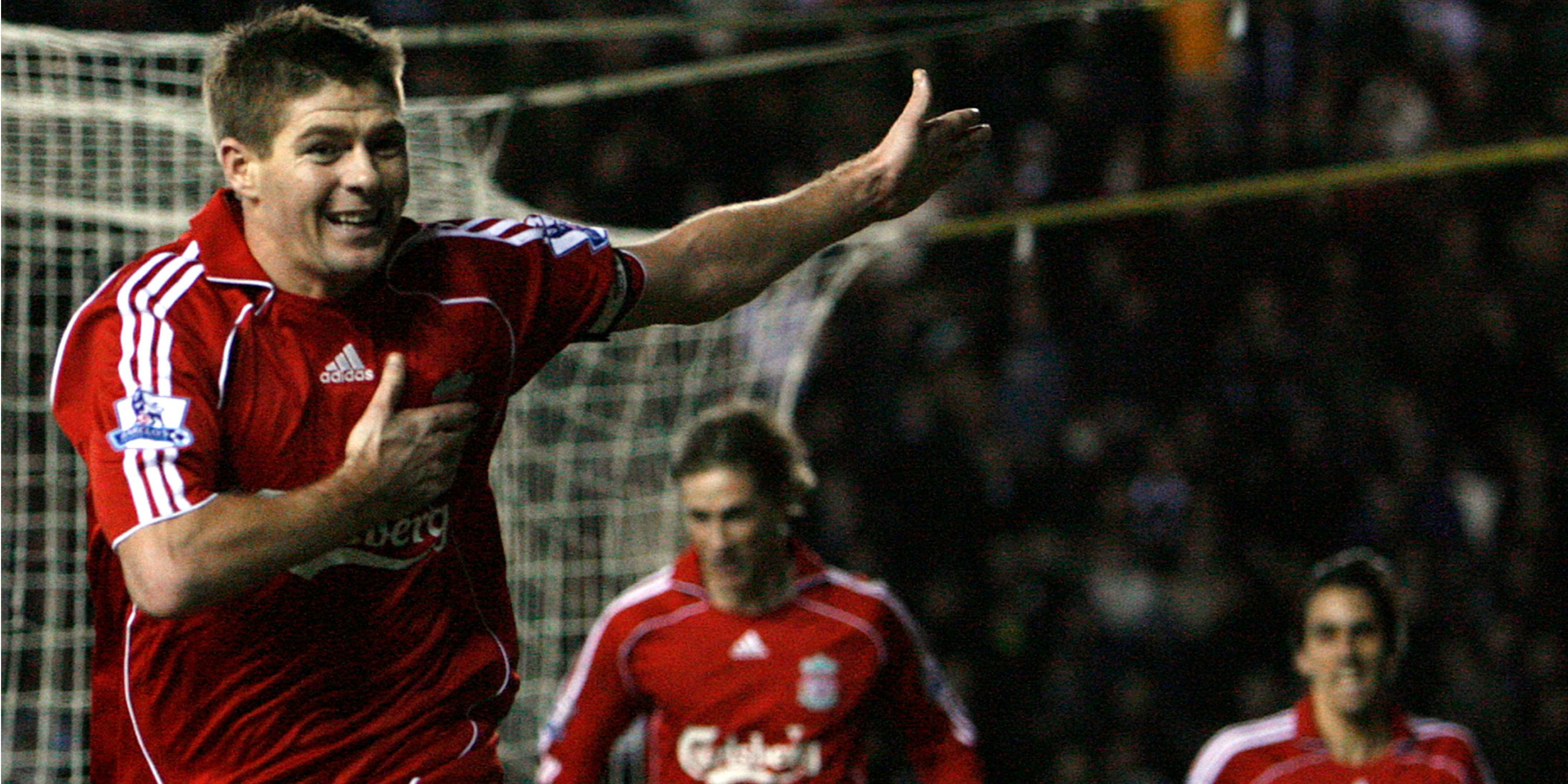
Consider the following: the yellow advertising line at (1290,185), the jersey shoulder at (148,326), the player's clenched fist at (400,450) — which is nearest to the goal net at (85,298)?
the yellow advertising line at (1290,185)

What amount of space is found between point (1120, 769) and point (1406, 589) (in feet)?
5.09

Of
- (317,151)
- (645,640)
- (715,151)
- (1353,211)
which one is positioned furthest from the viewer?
(715,151)

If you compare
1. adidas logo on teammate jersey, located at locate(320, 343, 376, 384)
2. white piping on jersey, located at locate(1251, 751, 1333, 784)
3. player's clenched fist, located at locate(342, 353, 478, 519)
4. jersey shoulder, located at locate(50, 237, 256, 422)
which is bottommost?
white piping on jersey, located at locate(1251, 751, 1333, 784)

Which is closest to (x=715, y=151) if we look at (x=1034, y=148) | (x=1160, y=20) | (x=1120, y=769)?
(x=1034, y=148)

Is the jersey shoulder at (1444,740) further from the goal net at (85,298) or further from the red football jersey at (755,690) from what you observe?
the goal net at (85,298)

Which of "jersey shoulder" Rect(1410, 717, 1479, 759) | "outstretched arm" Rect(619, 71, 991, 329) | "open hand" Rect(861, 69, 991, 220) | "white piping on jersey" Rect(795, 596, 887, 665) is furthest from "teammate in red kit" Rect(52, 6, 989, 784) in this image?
"jersey shoulder" Rect(1410, 717, 1479, 759)

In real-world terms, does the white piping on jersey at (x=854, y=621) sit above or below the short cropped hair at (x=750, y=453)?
below

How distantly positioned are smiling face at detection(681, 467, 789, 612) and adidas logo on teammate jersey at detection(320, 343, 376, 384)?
2085 millimetres

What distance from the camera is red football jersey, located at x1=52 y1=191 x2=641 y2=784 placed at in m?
Result: 2.58

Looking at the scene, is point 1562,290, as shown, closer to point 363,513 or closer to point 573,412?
point 573,412

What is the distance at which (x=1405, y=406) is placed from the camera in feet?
28.7

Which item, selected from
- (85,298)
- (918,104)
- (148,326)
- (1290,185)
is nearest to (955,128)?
(918,104)

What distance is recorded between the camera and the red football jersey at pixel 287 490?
8.48ft

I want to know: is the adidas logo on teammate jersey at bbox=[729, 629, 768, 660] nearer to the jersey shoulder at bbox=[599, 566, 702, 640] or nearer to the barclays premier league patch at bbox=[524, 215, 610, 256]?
the jersey shoulder at bbox=[599, 566, 702, 640]
